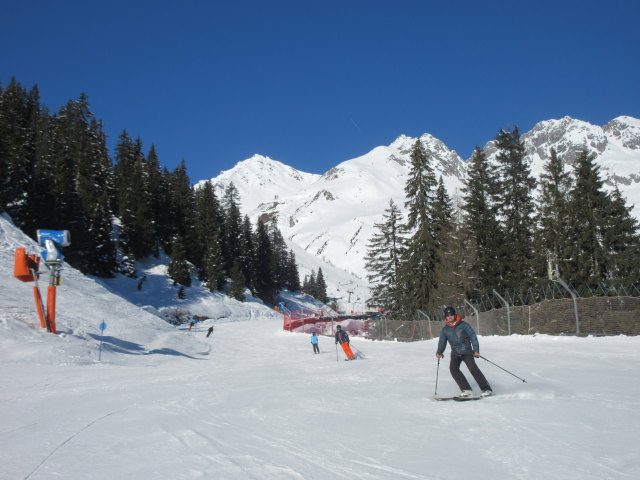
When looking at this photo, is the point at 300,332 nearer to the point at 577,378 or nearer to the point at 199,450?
the point at 577,378

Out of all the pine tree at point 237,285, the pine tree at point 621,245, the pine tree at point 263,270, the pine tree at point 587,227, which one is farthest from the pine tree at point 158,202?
the pine tree at point 621,245

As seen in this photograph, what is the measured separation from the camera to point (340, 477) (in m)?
4.29


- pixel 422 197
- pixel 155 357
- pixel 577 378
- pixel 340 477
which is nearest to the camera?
pixel 340 477

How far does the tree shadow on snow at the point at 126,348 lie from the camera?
20.5 m

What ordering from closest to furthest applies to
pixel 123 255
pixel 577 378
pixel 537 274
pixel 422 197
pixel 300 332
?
pixel 577 378, pixel 537 274, pixel 422 197, pixel 300 332, pixel 123 255

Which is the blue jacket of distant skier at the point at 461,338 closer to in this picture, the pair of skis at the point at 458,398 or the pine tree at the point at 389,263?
the pair of skis at the point at 458,398

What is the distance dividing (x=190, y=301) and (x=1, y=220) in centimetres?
2709

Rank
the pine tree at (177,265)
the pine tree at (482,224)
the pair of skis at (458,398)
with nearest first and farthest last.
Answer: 1. the pair of skis at (458,398)
2. the pine tree at (482,224)
3. the pine tree at (177,265)

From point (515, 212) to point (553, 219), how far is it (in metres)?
2.67

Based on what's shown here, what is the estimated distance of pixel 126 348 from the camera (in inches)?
852

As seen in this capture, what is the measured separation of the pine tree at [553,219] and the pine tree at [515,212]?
759 mm

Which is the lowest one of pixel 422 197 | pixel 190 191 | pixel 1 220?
pixel 1 220

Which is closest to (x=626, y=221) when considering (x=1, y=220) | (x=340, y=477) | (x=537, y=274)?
(x=537, y=274)

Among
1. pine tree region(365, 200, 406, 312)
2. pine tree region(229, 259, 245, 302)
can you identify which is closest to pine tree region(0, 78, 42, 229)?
pine tree region(229, 259, 245, 302)
